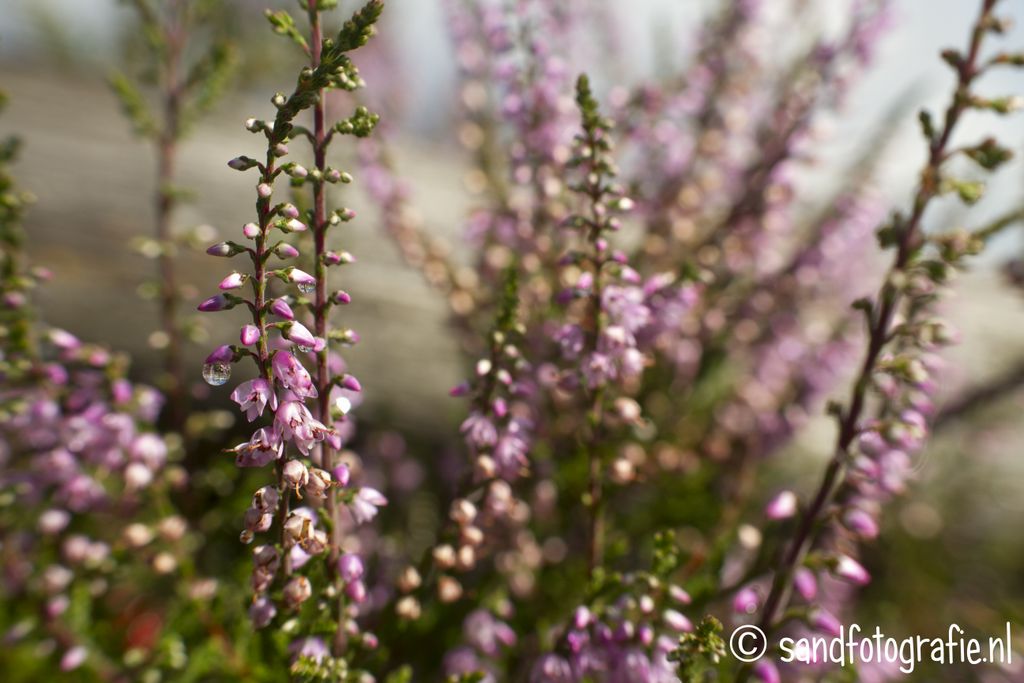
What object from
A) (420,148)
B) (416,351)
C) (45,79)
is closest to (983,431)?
(416,351)

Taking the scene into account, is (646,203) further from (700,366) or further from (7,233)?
(7,233)

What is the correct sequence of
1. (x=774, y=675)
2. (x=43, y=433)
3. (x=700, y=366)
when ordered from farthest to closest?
(x=700, y=366), (x=43, y=433), (x=774, y=675)

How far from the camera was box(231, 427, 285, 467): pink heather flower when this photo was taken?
0.74 m

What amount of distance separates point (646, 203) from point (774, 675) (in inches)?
46.5

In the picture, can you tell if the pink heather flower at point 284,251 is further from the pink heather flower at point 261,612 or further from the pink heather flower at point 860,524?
the pink heather flower at point 860,524

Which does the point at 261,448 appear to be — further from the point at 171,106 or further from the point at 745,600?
the point at 171,106

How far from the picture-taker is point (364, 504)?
913 millimetres

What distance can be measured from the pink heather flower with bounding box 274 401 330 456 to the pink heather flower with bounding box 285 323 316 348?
2.6 inches

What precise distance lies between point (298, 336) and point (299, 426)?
10cm

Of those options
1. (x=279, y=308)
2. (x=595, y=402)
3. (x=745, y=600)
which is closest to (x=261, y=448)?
Result: (x=279, y=308)

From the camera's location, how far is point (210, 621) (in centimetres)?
127

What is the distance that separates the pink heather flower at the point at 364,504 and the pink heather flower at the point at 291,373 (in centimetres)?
22

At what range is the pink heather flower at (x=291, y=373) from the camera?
29.2 inches

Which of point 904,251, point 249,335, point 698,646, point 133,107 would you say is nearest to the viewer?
point 249,335
